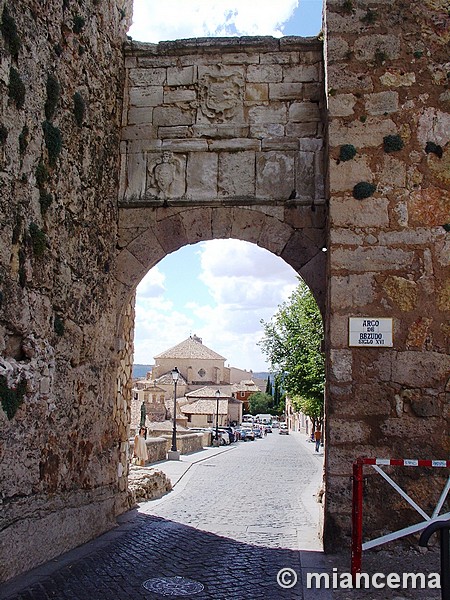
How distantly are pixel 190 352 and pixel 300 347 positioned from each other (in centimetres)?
5694

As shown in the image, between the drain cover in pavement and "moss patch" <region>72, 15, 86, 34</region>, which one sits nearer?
the drain cover in pavement

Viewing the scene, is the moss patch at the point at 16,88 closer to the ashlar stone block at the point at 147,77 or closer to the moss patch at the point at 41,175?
the moss patch at the point at 41,175

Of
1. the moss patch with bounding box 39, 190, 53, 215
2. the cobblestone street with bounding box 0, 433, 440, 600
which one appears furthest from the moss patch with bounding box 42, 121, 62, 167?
the cobblestone street with bounding box 0, 433, 440, 600

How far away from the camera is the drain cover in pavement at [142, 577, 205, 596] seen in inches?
177

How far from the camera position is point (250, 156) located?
7.27m

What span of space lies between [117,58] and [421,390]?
497 centimetres

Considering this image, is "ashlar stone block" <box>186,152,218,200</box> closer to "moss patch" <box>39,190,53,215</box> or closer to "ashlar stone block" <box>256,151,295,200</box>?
"ashlar stone block" <box>256,151,295,200</box>

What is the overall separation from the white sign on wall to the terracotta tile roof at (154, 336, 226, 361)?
229 ft

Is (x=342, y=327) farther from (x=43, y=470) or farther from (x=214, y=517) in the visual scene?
(x=214, y=517)

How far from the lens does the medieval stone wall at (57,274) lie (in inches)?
187

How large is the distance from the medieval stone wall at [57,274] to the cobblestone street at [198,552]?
33 centimetres

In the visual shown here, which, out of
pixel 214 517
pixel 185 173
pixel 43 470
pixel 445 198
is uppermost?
pixel 185 173

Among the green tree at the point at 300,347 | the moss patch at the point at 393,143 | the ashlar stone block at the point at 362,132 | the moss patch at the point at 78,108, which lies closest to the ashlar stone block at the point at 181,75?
the moss patch at the point at 78,108

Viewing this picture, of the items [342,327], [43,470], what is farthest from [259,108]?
[43,470]
